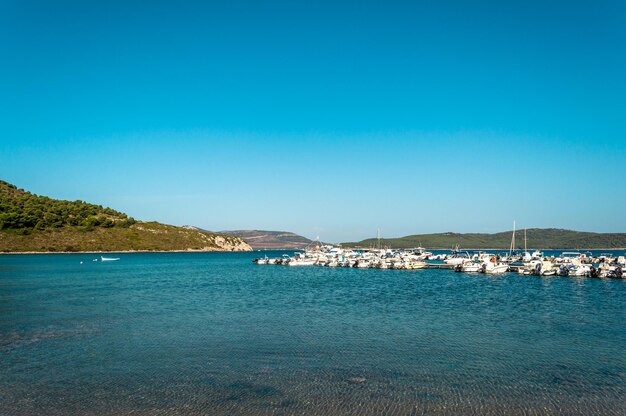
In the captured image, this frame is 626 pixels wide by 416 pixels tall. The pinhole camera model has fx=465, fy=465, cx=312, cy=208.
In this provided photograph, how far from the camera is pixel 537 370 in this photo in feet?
56.5

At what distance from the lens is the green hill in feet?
469

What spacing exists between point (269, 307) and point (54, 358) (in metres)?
17.3

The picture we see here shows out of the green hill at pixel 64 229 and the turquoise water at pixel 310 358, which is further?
the green hill at pixel 64 229

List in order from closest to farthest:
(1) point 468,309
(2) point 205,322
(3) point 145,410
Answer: (3) point 145,410
(2) point 205,322
(1) point 468,309

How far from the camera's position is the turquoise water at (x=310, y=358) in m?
13.8

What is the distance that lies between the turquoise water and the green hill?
123 meters

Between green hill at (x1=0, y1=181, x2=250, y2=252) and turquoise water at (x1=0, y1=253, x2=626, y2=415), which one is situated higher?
green hill at (x1=0, y1=181, x2=250, y2=252)

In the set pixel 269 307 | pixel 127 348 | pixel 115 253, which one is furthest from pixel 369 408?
pixel 115 253

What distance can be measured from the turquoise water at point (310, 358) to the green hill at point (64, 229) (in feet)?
405

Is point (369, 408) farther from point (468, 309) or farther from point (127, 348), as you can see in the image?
point (468, 309)

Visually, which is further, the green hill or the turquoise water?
the green hill

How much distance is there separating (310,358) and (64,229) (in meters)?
165

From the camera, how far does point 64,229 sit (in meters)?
160

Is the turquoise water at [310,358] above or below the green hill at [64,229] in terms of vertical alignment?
below
